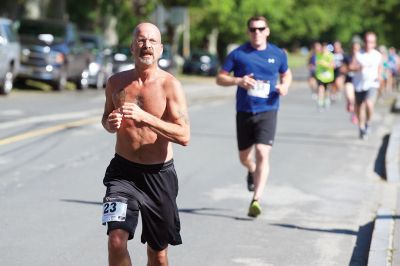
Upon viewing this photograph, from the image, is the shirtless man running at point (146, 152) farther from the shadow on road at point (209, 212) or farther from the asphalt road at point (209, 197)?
the shadow on road at point (209, 212)

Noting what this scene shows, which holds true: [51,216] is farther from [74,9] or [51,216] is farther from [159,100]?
[74,9]

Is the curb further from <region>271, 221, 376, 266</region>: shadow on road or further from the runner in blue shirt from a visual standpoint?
the runner in blue shirt

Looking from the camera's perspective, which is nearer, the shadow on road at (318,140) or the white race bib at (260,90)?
the white race bib at (260,90)

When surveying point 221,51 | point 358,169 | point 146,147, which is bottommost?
point 221,51

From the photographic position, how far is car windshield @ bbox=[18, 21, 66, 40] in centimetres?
3048

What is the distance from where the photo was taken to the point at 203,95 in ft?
110

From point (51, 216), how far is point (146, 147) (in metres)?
3.53

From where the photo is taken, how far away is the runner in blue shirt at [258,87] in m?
9.73

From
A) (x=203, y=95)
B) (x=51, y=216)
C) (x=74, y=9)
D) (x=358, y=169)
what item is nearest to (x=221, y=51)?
(x=74, y=9)

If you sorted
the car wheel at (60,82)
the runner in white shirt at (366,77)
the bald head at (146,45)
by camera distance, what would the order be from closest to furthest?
the bald head at (146,45)
the runner in white shirt at (366,77)
the car wheel at (60,82)

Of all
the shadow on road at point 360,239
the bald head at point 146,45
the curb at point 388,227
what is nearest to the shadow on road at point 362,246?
the shadow on road at point 360,239

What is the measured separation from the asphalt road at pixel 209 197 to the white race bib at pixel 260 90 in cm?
112

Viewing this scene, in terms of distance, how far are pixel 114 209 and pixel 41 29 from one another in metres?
25.3

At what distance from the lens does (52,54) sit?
94.8 feet
